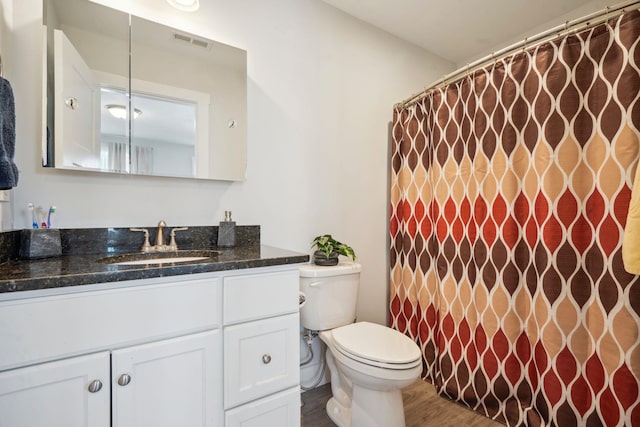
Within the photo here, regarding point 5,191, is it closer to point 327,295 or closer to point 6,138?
point 6,138

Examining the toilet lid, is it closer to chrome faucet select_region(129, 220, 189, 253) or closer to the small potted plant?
the small potted plant

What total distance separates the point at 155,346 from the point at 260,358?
14.7 inches

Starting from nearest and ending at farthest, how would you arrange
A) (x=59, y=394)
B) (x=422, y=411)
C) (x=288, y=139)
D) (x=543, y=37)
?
(x=59, y=394), (x=543, y=37), (x=422, y=411), (x=288, y=139)

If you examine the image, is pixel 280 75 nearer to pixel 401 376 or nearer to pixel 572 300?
pixel 401 376

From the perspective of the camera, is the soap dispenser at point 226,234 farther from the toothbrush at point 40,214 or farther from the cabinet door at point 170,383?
the toothbrush at point 40,214

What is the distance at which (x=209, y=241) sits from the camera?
1526 mm

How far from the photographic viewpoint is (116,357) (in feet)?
2.89

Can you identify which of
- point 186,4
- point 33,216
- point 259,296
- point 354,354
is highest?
point 186,4

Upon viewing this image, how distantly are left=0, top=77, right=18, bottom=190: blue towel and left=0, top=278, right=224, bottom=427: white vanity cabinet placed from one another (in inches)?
13.6

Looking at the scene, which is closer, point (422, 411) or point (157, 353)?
point (157, 353)

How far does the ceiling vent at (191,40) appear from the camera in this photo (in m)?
1.44

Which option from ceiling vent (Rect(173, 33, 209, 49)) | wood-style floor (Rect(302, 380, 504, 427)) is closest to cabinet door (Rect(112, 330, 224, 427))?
wood-style floor (Rect(302, 380, 504, 427))

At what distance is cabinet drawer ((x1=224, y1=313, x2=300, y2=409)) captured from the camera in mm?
1071

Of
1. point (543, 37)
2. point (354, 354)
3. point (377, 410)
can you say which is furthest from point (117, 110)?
point (543, 37)
